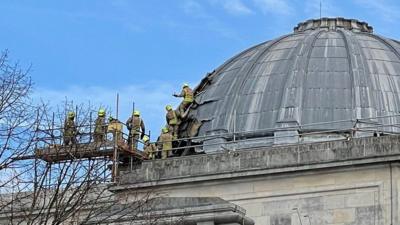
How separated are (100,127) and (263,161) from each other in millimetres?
7286

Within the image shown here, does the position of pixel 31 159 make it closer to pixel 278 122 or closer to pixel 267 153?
pixel 267 153

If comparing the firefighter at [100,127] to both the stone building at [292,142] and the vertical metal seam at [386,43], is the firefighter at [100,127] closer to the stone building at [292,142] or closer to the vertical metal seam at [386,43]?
the stone building at [292,142]

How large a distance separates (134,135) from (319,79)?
8.09 metres

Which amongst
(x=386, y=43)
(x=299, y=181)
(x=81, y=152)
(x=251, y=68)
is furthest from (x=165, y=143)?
(x=81, y=152)

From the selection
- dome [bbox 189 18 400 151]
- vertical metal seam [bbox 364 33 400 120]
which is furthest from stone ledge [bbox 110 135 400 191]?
vertical metal seam [bbox 364 33 400 120]

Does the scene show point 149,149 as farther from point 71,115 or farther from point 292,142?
point 71,115

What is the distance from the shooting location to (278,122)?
67.0m

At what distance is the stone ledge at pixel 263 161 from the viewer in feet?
197

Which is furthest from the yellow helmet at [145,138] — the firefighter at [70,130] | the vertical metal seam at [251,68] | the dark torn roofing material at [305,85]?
the firefighter at [70,130]

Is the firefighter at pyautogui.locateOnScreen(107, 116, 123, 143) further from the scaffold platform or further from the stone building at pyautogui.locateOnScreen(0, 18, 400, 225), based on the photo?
the stone building at pyautogui.locateOnScreen(0, 18, 400, 225)

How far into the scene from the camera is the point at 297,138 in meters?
65.6

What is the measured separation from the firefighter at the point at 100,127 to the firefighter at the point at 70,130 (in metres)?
4.90

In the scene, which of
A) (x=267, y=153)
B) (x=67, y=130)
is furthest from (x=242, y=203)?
(x=67, y=130)

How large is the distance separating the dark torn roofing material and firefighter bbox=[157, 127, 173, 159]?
1.58 meters
